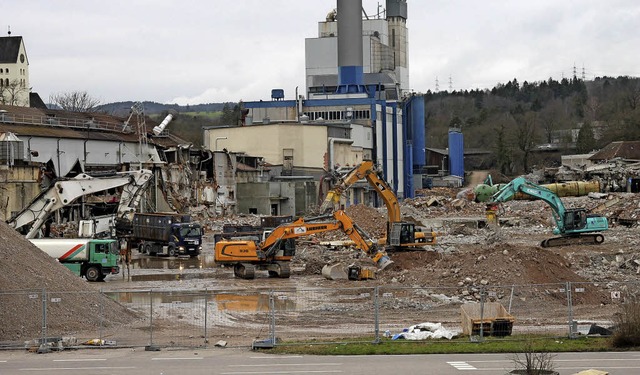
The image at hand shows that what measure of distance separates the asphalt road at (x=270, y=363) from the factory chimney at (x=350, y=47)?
95942 mm

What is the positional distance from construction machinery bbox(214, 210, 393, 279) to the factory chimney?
246 ft

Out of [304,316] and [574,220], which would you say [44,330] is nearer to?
[304,316]

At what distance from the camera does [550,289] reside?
3553 centimetres

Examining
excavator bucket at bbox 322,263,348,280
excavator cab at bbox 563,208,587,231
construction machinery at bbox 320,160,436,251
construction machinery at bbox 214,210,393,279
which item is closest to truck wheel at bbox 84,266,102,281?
construction machinery at bbox 214,210,393,279

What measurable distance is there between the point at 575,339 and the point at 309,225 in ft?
66.2

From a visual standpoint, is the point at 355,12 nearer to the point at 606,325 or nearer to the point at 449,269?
the point at 449,269

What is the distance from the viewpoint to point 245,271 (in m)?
45.5

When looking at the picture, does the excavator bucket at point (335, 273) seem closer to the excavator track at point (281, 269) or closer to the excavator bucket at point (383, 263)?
the excavator bucket at point (383, 263)

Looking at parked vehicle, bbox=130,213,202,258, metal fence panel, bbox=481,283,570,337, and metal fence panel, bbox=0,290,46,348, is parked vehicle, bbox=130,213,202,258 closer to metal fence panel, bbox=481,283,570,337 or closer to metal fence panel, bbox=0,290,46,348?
metal fence panel, bbox=481,283,570,337

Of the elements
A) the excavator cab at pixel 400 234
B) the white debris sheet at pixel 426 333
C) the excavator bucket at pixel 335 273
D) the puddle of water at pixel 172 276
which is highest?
the excavator cab at pixel 400 234

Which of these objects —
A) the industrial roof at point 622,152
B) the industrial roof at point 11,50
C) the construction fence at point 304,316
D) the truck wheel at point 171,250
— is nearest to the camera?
the construction fence at point 304,316

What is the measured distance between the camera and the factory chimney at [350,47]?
387ft

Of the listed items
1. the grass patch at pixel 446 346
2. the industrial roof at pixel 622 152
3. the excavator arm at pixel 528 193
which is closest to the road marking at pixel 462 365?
the grass patch at pixel 446 346

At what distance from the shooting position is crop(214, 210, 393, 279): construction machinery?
147 ft
